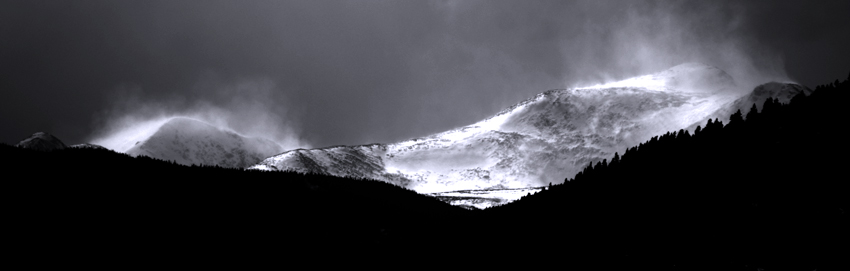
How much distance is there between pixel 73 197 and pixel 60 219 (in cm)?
965

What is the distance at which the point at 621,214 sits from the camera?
166875 millimetres

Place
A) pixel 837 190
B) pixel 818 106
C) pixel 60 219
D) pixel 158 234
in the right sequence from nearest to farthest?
pixel 837 190 < pixel 818 106 < pixel 60 219 < pixel 158 234

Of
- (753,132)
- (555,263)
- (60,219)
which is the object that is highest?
(753,132)

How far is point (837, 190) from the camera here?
13488 centimetres

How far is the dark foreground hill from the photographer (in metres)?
136

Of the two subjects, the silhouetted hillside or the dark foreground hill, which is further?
the dark foreground hill

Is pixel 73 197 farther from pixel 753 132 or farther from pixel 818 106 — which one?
pixel 818 106

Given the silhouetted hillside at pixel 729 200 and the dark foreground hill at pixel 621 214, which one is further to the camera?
the dark foreground hill at pixel 621 214

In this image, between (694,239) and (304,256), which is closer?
(694,239)

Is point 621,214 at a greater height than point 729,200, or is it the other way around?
point 621,214

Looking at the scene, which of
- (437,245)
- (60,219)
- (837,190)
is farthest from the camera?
(437,245)

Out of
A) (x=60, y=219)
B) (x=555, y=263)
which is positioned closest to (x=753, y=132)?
(x=555, y=263)

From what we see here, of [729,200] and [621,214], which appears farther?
[621,214]

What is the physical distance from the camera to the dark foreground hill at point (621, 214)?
135750mm
